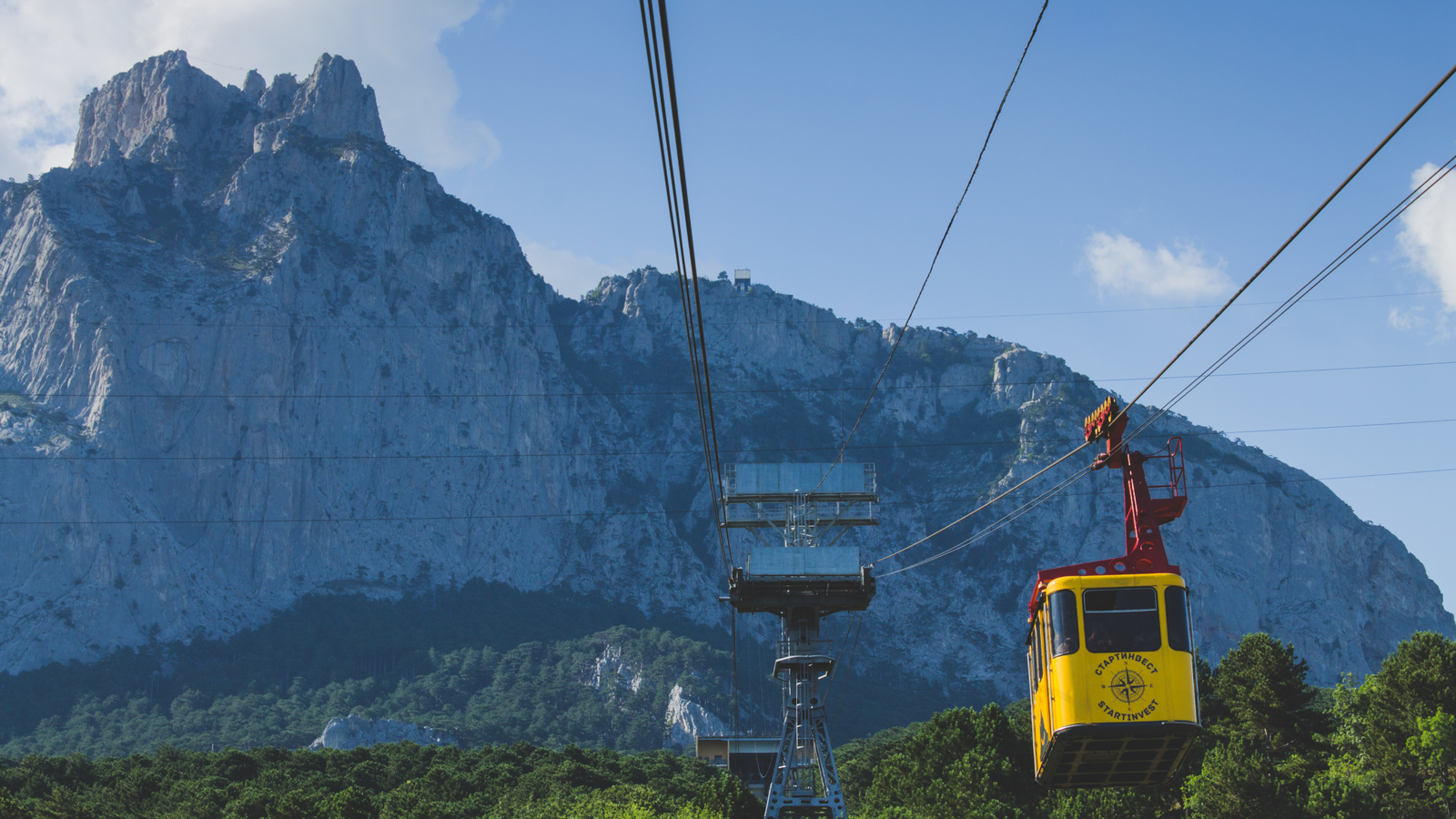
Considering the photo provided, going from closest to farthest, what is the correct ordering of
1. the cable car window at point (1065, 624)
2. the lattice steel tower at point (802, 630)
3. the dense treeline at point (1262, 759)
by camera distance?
the cable car window at point (1065, 624)
the lattice steel tower at point (802, 630)
the dense treeline at point (1262, 759)

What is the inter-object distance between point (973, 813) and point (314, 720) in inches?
5813

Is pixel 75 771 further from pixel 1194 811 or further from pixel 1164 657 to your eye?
pixel 1164 657

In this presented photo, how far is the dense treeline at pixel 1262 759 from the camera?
65812 millimetres

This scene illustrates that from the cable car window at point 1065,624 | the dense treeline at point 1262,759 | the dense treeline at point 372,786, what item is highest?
the cable car window at point 1065,624

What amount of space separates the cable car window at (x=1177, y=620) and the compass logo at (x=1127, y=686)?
3.08 feet

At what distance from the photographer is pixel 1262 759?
7806 cm

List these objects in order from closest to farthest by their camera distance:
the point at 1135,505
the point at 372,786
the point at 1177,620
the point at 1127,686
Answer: the point at 1127,686 → the point at 1177,620 → the point at 1135,505 → the point at 372,786

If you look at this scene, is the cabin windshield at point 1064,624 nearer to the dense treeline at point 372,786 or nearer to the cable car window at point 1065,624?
the cable car window at point 1065,624

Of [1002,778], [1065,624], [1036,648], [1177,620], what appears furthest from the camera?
[1002,778]

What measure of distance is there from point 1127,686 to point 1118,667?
409 mm

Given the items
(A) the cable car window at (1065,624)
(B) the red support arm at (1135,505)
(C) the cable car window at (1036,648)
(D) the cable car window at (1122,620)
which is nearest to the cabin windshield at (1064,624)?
(A) the cable car window at (1065,624)

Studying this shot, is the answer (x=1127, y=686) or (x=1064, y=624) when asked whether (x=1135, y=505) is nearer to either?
(x=1064, y=624)

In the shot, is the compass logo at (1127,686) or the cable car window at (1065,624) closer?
→ the compass logo at (1127,686)

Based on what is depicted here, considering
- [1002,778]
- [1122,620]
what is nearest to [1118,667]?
[1122,620]
